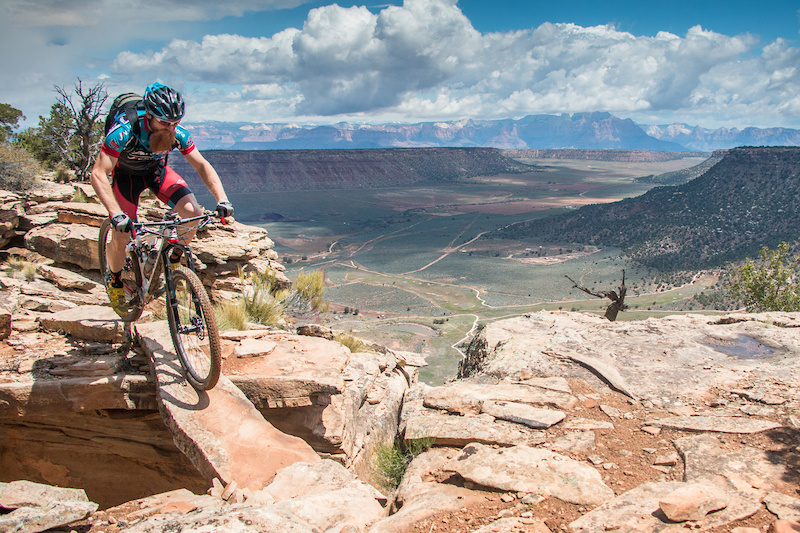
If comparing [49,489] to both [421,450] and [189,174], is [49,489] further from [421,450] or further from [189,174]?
[189,174]

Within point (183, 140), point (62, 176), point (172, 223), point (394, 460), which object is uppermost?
point (183, 140)

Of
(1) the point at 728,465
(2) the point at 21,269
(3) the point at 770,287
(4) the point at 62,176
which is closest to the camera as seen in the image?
(1) the point at 728,465

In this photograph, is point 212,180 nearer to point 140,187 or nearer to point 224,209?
point 224,209

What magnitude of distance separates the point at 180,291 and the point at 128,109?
1.97 m

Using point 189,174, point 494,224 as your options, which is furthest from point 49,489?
point 189,174

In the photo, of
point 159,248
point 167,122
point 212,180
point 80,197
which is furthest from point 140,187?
point 80,197

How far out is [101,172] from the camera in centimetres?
510

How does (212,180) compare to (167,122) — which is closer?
(167,122)

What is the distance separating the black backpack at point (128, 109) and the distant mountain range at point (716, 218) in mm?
65875

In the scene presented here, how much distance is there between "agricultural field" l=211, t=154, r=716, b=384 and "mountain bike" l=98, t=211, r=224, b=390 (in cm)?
1189

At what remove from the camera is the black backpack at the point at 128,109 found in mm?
5199

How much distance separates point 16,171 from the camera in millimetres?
16812

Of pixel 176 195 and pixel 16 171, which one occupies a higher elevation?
pixel 16 171

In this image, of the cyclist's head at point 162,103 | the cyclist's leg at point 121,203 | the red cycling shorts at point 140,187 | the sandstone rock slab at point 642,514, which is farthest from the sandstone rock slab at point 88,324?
the sandstone rock slab at point 642,514
